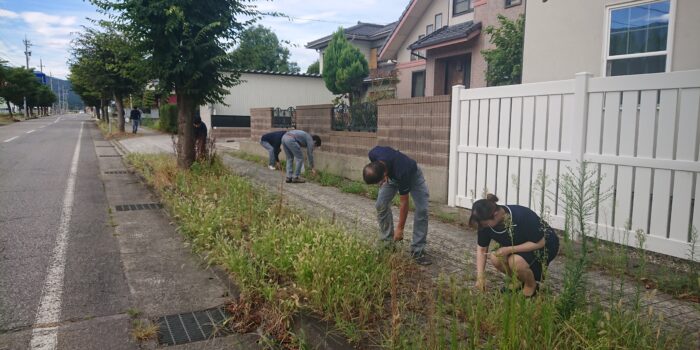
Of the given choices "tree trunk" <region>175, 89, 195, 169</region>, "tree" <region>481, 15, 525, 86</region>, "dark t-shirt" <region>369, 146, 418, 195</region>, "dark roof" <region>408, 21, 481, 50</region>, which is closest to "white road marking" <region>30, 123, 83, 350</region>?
"dark t-shirt" <region>369, 146, 418, 195</region>

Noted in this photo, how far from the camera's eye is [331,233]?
473cm

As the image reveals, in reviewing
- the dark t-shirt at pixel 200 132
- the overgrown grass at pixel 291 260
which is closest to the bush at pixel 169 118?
the dark t-shirt at pixel 200 132

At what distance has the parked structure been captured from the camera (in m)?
23.7

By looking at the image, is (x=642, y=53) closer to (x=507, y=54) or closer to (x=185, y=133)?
(x=507, y=54)

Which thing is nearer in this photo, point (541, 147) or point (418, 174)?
point (418, 174)

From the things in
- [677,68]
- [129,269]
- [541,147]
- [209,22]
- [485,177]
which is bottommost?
[129,269]

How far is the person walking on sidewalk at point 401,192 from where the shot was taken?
4.69 metres

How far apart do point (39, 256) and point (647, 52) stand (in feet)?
29.8

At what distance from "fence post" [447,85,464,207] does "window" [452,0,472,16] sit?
42.9 ft

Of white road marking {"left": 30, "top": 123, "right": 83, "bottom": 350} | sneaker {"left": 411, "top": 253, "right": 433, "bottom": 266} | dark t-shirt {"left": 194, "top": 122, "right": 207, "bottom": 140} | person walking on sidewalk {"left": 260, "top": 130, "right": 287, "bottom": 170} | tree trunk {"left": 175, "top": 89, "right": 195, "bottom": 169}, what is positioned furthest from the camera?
person walking on sidewalk {"left": 260, "top": 130, "right": 287, "bottom": 170}

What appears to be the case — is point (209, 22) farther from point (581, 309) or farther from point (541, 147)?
point (581, 309)

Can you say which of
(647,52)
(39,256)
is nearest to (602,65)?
(647,52)

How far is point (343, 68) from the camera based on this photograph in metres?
22.8

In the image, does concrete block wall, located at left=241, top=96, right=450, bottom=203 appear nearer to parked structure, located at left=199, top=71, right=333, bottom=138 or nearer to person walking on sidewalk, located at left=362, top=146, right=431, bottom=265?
person walking on sidewalk, located at left=362, top=146, right=431, bottom=265
